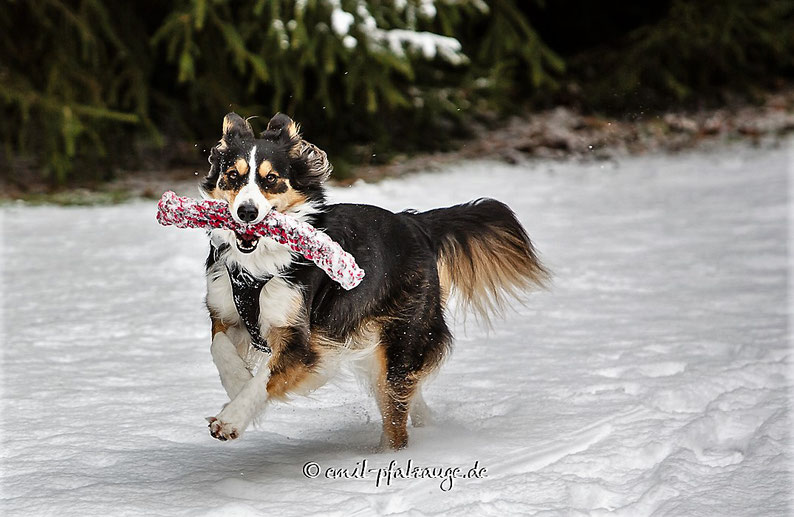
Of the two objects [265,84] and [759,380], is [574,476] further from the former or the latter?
[265,84]

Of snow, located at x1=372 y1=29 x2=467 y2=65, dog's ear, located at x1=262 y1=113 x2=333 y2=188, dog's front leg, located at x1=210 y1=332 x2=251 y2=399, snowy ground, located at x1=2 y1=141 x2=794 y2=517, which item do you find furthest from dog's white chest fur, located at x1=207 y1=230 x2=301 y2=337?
snow, located at x1=372 y1=29 x2=467 y2=65

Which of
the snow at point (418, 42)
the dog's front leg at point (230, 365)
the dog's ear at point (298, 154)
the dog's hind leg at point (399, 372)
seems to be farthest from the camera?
the snow at point (418, 42)

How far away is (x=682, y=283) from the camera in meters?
6.26

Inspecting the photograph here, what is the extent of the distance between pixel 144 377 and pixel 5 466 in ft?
3.90

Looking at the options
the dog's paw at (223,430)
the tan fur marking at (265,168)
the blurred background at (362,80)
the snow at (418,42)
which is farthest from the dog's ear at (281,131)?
the snow at (418,42)

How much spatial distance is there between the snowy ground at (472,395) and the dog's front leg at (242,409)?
0.19 m

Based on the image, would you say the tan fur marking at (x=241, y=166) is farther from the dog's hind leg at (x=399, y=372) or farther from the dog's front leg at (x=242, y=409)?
the dog's hind leg at (x=399, y=372)

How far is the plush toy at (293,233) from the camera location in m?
3.30

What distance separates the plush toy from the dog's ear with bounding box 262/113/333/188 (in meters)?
0.24

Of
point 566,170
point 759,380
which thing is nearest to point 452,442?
point 759,380

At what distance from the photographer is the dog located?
3.37 meters

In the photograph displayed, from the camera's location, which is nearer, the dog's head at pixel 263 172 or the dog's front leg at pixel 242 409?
the dog's front leg at pixel 242 409

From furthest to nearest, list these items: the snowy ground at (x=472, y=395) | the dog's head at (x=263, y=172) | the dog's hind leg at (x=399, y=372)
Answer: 1. the dog's hind leg at (x=399, y=372)
2. the dog's head at (x=263, y=172)
3. the snowy ground at (x=472, y=395)

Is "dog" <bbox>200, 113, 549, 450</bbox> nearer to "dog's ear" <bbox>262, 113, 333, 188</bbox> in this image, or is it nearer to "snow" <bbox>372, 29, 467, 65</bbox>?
"dog's ear" <bbox>262, 113, 333, 188</bbox>
